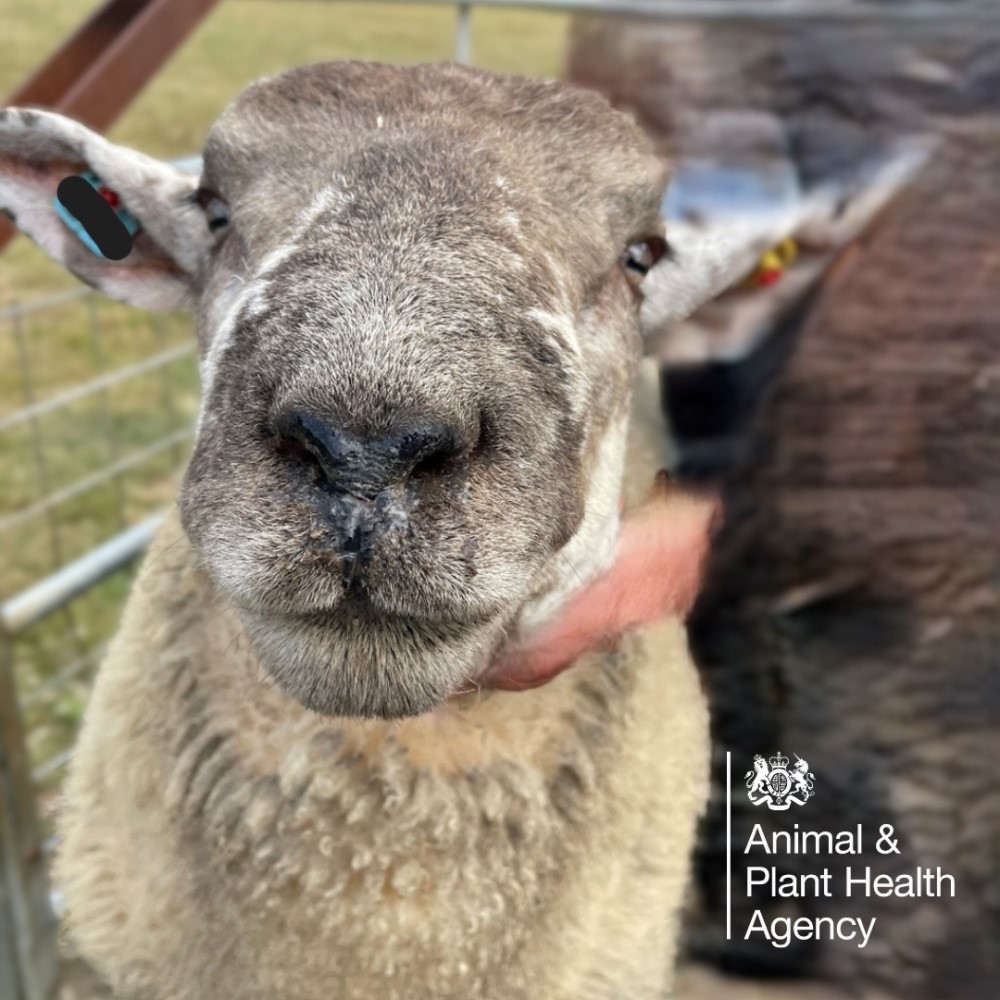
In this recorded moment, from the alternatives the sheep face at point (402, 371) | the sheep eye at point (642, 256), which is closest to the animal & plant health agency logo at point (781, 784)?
the sheep face at point (402, 371)

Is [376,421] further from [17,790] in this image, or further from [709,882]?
[709,882]

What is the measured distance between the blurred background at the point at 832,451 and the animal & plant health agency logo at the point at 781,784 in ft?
0.12

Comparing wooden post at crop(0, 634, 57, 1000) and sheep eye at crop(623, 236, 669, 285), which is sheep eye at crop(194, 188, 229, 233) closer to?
sheep eye at crop(623, 236, 669, 285)

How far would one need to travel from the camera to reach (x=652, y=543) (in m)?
1.72

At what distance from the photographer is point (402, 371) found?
1.04m

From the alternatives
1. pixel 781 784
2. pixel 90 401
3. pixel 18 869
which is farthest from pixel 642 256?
pixel 90 401

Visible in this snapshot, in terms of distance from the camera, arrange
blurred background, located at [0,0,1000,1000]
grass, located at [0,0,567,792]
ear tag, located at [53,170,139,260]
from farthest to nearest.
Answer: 1. grass, located at [0,0,567,792]
2. blurred background, located at [0,0,1000,1000]
3. ear tag, located at [53,170,139,260]

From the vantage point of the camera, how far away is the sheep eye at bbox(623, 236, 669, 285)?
5.72 ft

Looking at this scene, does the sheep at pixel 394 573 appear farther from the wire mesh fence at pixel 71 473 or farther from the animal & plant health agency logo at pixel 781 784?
the wire mesh fence at pixel 71 473

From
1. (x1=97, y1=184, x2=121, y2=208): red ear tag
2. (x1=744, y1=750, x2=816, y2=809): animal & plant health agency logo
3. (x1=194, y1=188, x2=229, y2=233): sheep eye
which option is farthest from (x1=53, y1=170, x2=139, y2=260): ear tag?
(x1=744, y1=750, x2=816, y2=809): animal & plant health agency logo

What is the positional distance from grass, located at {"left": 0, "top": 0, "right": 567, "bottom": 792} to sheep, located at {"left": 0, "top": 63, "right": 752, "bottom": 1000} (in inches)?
39.0

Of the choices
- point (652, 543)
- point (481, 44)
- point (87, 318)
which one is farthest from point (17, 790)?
point (481, 44)

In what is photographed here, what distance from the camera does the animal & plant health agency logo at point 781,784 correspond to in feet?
7.65

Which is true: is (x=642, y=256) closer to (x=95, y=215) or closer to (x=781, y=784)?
(x=95, y=215)
